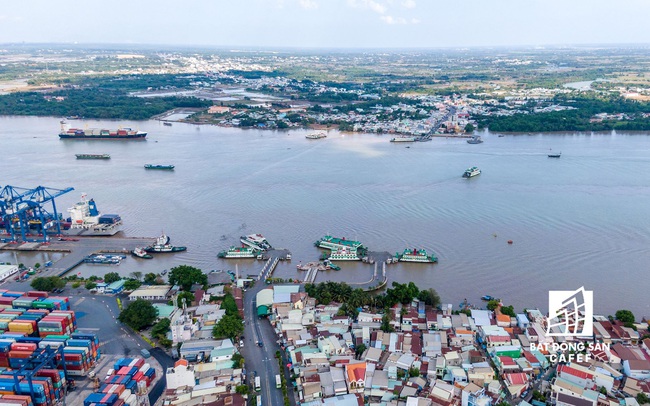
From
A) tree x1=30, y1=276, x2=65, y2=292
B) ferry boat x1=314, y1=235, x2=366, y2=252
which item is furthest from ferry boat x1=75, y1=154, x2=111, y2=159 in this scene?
ferry boat x1=314, y1=235, x2=366, y2=252

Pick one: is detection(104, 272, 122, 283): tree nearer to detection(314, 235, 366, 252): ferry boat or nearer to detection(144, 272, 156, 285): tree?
detection(144, 272, 156, 285): tree

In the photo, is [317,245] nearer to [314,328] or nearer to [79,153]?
[314,328]

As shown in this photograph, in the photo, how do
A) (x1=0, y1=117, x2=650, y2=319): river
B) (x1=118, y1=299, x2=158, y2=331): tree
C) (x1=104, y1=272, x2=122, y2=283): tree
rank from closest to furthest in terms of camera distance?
1. (x1=118, y1=299, x2=158, y2=331): tree
2. (x1=104, y1=272, x2=122, y2=283): tree
3. (x1=0, y1=117, x2=650, y2=319): river

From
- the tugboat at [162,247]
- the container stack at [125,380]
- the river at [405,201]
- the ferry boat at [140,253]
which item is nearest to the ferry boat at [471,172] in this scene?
the river at [405,201]

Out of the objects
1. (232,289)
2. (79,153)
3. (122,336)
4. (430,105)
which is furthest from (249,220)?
(430,105)

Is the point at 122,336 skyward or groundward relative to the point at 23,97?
groundward

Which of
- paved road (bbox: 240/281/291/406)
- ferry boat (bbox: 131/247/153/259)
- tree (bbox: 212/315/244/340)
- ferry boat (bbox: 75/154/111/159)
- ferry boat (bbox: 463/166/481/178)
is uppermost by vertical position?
ferry boat (bbox: 463/166/481/178)

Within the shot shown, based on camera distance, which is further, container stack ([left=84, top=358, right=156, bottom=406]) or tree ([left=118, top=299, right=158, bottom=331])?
tree ([left=118, top=299, right=158, bottom=331])

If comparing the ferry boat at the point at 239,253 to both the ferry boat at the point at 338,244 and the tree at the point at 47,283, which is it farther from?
the tree at the point at 47,283
